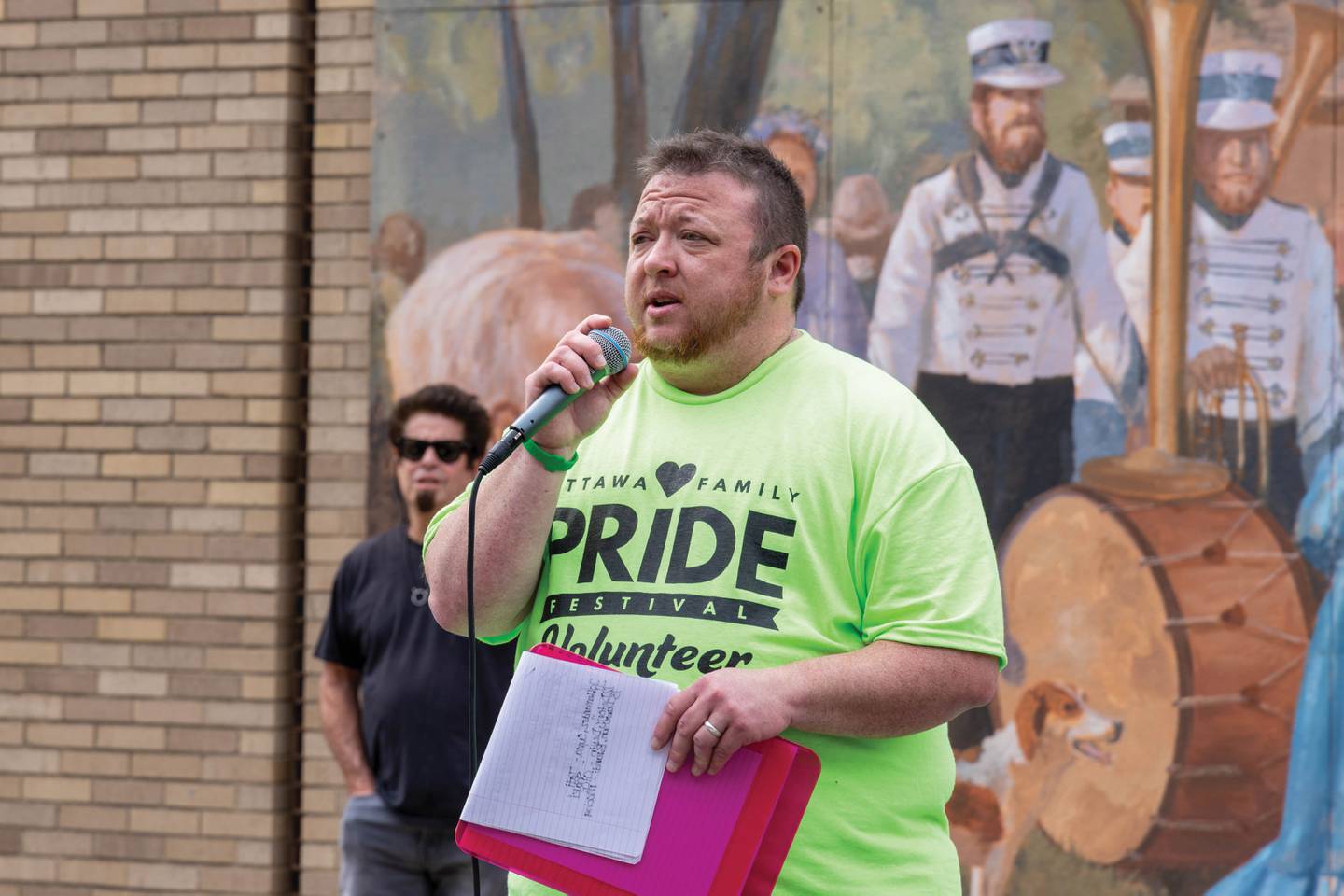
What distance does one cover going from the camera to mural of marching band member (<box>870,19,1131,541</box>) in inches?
218

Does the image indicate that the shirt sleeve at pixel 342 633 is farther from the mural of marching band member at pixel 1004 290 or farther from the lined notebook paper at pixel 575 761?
the lined notebook paper at pixel 575 761

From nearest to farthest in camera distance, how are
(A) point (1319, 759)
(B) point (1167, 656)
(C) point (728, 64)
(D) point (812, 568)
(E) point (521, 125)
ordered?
1. (D) point (812, 568)
2. (A) point (1319, 759)
3. (B) point (1167, 656)
4. (C) point (728, 64)
5. (E) point (521, 125)

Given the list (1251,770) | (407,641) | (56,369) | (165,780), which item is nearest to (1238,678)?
(1251,770)

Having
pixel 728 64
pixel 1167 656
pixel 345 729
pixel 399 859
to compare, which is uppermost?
pixel 728 64

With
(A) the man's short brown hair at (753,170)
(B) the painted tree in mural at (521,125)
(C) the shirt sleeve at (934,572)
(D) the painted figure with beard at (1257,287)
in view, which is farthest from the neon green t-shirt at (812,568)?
(B) the painted tree in mural at (521,125)

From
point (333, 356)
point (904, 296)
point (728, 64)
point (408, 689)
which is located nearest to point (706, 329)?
point (408, 689)

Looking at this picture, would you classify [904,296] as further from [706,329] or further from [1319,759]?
[706,329]

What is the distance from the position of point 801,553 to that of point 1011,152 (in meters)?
3.51

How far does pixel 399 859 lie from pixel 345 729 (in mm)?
448

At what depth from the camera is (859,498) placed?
246 centimetres

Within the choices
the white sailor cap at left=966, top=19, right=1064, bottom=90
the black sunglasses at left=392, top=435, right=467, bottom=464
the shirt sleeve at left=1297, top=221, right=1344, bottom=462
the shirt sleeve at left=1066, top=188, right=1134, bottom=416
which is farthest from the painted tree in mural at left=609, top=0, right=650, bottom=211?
the shirt sleeve at left=1297, top=221, right=1344, bottom=462

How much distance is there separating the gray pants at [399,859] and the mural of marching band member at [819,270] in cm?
219

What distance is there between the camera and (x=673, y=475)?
256 centimetres

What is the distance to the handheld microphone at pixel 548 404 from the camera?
8.14 ft
